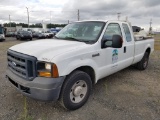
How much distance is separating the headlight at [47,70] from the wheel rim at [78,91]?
0.60 m

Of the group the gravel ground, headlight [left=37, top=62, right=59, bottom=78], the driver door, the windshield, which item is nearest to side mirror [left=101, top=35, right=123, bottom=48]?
the driver door

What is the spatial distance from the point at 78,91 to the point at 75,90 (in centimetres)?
8

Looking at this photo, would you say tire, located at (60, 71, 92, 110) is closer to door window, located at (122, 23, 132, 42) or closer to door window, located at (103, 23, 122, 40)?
door window, located at (103, 23, 122, 40)

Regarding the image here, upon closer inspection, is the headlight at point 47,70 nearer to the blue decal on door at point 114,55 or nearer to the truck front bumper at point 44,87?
the truck front bumper at point 44,87

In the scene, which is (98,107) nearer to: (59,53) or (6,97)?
(59,53)

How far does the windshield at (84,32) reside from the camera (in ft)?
12.3

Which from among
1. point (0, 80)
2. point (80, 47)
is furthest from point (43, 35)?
point (80, 47)

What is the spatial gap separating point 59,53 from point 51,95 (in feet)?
2.38

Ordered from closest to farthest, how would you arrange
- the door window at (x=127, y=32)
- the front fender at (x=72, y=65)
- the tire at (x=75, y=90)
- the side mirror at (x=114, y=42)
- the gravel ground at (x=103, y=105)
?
the front fender at (x=72, y=65), the tire at (x=75, y=90), the gravel ground at (x=103, y=105), the side mirror at (x=114, y=42), the door window at (x=127, y=32)

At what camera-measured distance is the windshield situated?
12.3 ft

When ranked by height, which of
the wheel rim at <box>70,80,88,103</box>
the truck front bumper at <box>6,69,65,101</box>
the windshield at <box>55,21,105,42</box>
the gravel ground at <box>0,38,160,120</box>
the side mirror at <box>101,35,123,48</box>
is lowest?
the gravel ground at <box>0,38,160,120</box>

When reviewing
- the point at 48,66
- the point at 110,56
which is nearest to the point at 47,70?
the point at 48,66

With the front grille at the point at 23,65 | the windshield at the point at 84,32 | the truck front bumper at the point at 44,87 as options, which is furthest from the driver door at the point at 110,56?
the front grille at the point at 23,65

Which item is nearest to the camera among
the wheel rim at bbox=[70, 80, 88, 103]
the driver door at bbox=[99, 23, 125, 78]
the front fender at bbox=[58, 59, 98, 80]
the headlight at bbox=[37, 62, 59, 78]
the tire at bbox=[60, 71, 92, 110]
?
the headlight at bbox=[37, 62, 59, 78]
